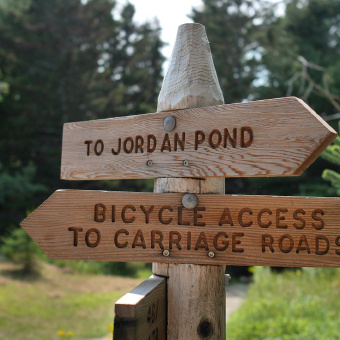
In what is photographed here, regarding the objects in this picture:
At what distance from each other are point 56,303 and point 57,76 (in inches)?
368

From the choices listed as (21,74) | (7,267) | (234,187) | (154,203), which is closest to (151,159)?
(154,203)

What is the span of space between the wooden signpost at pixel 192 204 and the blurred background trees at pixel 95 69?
9147 mm

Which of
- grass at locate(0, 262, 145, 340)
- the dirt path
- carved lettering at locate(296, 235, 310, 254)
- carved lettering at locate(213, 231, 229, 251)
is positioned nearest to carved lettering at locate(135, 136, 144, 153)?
carved lettering at locate(213, 231, 229, 251)

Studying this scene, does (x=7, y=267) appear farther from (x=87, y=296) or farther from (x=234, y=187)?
(x=234, y=187)

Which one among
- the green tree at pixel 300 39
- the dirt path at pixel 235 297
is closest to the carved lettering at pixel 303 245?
the dirt path at pixel 235 297

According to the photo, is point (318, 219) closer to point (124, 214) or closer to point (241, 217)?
point (241, 217)

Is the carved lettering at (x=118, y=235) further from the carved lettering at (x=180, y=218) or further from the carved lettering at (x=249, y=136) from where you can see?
the carved lettering at (x=249, y=136)

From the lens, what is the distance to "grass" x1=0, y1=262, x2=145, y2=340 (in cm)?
511

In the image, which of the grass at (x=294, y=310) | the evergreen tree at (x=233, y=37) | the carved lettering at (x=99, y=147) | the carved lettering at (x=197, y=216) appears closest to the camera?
the carved lettering at (x=197, y=216)

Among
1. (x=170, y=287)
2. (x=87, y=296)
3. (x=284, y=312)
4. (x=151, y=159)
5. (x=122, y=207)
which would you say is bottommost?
(x=87, y=296)

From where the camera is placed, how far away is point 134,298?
1.06 m

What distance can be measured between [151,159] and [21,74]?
1467 cm

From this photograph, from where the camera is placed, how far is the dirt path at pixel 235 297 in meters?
6.49

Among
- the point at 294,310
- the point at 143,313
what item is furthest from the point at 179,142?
the point at 294,310
